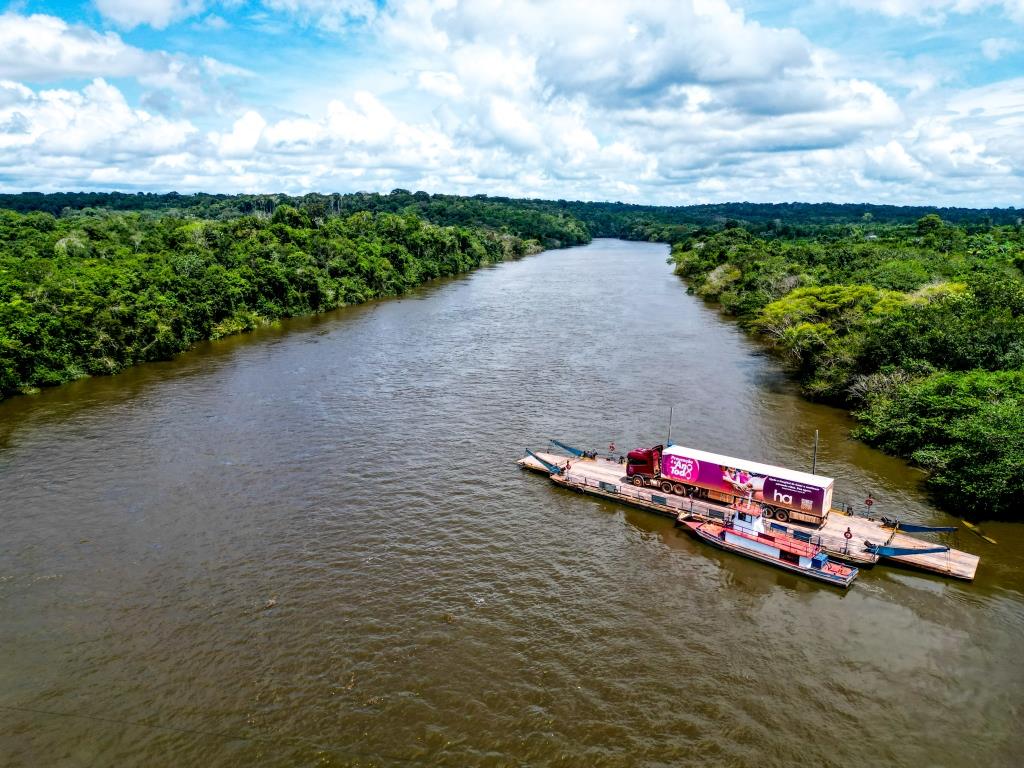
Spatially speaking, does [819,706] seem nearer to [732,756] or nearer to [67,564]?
[732,756]

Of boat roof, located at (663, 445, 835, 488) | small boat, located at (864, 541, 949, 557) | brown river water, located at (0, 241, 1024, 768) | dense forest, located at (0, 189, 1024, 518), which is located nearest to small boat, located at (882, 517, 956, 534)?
brown river water, located at (0, 241, 1024, 768)

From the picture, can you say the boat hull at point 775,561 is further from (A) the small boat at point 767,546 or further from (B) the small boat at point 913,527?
(B) the small boat at point 913,527

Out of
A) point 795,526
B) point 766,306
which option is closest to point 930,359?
point 795,526

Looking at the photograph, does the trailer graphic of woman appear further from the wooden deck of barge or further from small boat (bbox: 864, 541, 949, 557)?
small boat (bbox: 864, 541, 949, 557)

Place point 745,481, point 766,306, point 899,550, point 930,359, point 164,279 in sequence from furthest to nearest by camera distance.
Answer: point 766,306
point 164,279
point 930,359
point 745,481
point 899,550

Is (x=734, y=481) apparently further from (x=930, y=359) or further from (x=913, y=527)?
(x=930, y=359)

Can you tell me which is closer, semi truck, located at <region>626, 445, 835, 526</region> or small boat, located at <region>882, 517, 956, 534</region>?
small boat, located at <region>882, 517, 956, 534</region>
